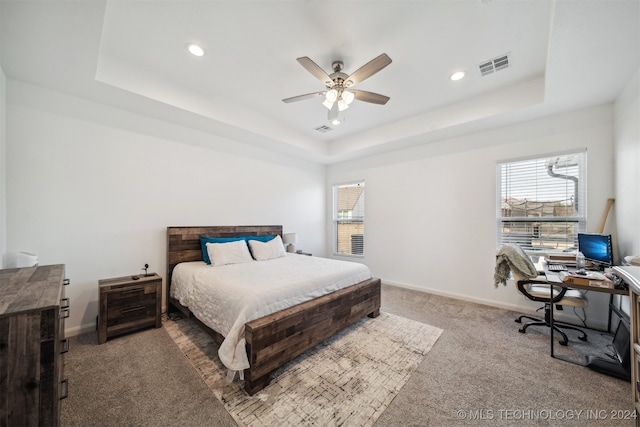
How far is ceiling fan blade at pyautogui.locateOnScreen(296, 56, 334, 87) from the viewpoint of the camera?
6.61ft

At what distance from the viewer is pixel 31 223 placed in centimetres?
244

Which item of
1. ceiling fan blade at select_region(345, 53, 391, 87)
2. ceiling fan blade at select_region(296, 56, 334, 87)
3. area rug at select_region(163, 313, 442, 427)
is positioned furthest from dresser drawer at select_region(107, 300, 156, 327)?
ceiling fan blade at select_region(345, 53, 391, 87)

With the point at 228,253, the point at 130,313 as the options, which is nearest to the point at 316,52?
the point at 228,253

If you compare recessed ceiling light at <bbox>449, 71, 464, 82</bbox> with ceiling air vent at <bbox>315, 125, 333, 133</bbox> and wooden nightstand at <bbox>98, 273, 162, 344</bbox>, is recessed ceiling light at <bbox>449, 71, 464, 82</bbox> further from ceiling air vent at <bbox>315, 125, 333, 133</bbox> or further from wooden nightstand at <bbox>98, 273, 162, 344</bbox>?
wooden nightstand at <bbox>98, 273, 162, 344</bbox>

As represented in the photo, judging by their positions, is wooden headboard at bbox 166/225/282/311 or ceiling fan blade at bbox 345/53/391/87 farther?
wooden headboard at bbox 166/225/282/311

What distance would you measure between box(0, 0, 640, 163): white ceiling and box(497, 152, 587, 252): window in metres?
0.72

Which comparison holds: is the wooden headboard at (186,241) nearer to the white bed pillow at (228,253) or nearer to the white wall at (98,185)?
the white wall at (98,185)

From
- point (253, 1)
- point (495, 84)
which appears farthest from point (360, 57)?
point (495, 84)

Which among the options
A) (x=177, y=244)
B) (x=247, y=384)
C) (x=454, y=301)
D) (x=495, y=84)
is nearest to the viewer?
(x=247, y=384)

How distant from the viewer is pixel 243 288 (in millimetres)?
2090

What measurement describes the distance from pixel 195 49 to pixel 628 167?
4.56 m

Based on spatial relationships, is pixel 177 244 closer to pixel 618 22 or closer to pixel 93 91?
pixel 93 91

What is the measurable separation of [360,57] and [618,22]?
74.7 inches

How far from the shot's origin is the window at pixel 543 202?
303 centimetres
